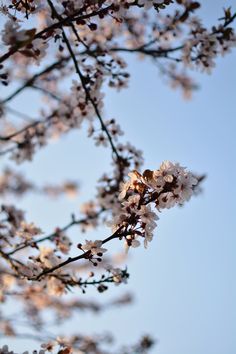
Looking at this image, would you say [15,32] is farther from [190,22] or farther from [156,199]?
[190,22]

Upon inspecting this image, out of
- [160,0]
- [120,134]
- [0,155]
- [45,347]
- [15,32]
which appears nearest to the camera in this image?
[15,32]

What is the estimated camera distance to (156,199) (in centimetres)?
237

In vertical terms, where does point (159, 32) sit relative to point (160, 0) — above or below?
above

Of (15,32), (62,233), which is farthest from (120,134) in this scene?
(15,32)

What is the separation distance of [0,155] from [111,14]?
2.88m

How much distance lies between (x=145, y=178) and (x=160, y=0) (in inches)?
53.8

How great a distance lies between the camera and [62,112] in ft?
18.9

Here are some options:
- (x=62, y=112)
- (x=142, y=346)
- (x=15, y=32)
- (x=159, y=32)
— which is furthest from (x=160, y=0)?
(x=142, y=346)

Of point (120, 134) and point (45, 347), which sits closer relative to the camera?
point (45, 347)

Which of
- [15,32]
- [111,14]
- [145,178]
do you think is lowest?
[145,178]

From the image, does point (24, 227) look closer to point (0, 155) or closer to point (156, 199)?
point (0, 155)

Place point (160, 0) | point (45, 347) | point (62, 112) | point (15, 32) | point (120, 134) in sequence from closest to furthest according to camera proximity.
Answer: point (15, 32)
point (160, 0)
point (45, 347)
point (120, 134)
point (62, 112)

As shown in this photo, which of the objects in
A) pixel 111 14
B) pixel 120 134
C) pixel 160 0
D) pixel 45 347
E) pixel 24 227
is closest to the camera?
pixel 160 0

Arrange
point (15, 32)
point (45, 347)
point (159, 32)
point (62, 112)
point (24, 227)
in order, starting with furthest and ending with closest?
point (62, 112) < point (159, 32) < point (24, 227) < point (45, 347) < point (15, 32)
